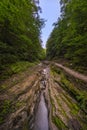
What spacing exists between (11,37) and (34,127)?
9.94m

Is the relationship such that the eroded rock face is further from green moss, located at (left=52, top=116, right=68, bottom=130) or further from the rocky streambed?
green moss, located at (left=52, top=116, right=68, bottom=130)

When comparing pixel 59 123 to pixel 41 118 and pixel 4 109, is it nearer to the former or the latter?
pixel 41 118

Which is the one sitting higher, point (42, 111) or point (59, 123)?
point (59, 123)

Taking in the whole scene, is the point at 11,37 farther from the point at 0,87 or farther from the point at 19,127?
the point at 19,127

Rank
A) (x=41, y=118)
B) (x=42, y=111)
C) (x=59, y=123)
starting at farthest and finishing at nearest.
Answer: (x=42, y=111) → (x=41, y=118) → (x=59, y=123)

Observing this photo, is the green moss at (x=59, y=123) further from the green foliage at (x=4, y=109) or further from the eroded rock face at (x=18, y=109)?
the green foliage at (x=4, y=109)

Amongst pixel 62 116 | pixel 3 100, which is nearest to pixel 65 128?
pixel 62 116

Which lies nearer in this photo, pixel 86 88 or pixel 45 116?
pixel 45 116

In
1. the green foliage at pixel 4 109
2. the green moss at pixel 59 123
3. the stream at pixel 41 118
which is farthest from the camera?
the green foliage at pixel 4 109

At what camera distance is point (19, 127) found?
17.0ft

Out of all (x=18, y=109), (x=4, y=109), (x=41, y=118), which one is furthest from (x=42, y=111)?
(x=4, y=109)

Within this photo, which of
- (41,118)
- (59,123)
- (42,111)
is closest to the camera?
(59,123)

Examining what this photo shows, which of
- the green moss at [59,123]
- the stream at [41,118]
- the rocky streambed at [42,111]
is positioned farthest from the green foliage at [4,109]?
the green moss at [59,123]

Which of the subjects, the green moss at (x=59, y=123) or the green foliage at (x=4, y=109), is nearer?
the green moss at (x=59, y=123)
